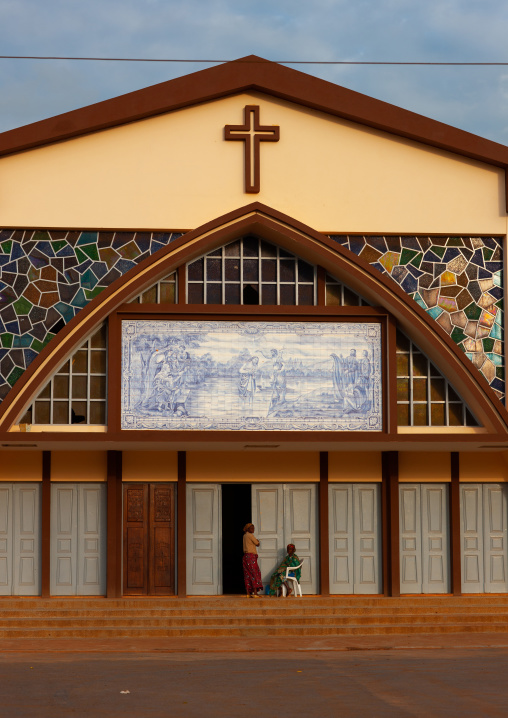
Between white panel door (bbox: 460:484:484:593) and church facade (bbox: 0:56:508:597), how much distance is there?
13.6 inches

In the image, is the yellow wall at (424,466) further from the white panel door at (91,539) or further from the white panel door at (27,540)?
the white panel door at (27,540)

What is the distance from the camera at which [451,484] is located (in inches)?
645

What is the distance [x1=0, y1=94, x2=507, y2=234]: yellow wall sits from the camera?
590 inches

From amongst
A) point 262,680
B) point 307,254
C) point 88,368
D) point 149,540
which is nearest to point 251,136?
point 307,254

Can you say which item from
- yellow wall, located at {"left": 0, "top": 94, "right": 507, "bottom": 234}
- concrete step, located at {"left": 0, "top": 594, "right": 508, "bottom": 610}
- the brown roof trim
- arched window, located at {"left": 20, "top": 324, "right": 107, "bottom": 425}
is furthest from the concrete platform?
the brown roof trim

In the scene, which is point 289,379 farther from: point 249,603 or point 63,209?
point 63,209

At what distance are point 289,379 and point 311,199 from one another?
2819mm

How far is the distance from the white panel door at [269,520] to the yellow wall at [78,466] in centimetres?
256

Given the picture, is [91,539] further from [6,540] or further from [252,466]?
[252,466]

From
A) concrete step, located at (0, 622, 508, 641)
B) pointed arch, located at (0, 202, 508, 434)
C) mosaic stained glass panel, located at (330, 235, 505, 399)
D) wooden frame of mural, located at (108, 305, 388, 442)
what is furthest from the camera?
mosaic stained glass panel, located at (330, 235, 505, 399)

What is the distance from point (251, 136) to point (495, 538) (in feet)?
25.3

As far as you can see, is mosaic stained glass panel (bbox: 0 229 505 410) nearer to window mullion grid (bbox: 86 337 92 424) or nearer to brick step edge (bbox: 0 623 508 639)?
window mullion grid (bbox: 86 337 92 424)

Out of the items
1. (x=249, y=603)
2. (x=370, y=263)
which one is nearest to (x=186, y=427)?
(x=249, y=603)

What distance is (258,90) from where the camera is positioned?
15.3m
